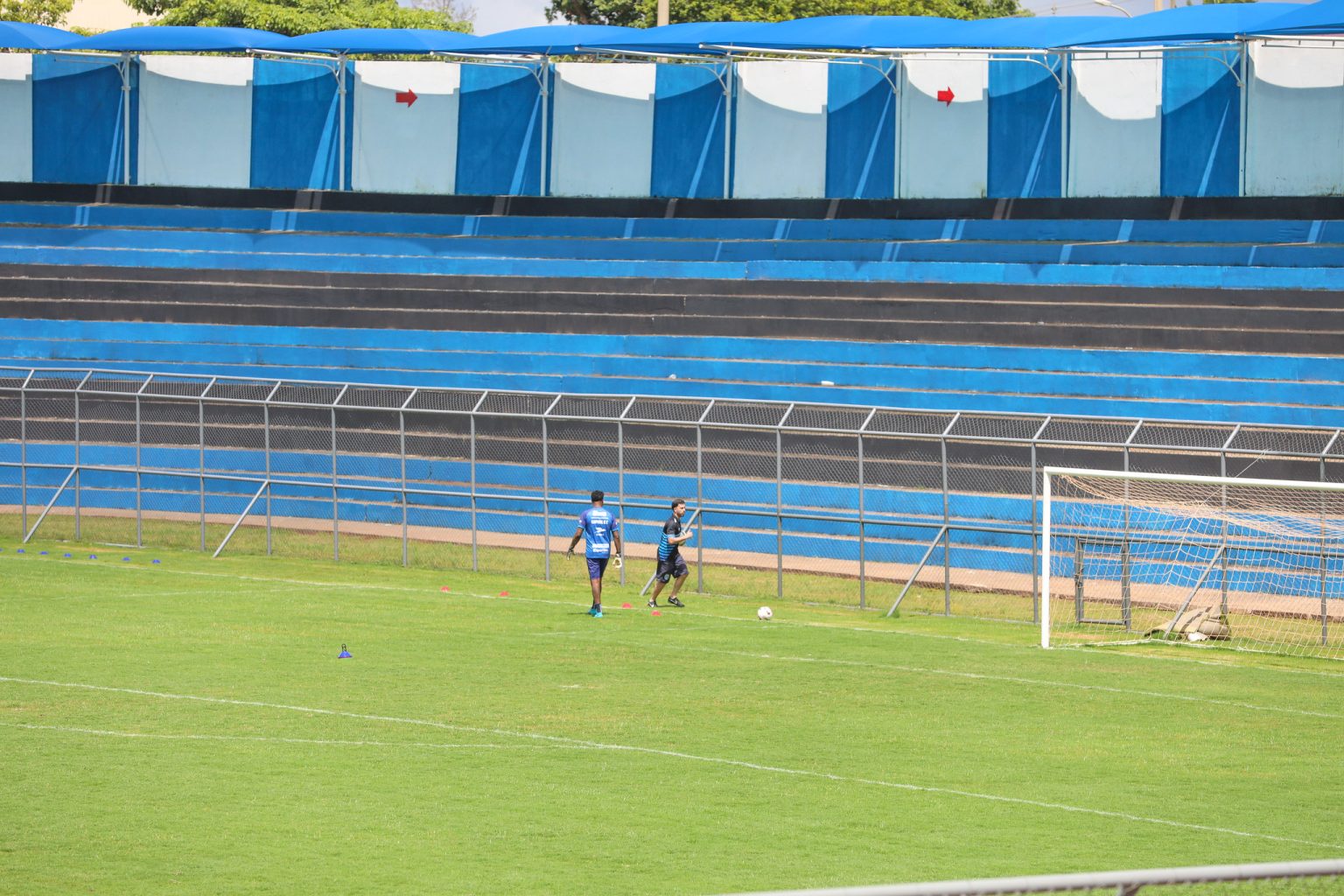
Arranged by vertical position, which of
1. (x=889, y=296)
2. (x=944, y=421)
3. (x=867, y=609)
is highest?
(x=889, y=296)

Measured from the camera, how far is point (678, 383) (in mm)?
32625

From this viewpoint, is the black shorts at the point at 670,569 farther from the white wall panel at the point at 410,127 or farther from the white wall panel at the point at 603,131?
the white wall panel at the point at 410,127

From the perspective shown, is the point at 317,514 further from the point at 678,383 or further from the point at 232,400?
the point at 678,383

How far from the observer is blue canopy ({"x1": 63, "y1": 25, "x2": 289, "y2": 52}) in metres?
39.3

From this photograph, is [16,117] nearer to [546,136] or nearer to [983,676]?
[546,136]

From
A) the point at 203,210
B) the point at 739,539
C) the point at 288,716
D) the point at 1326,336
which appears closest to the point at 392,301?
the point at 203,210

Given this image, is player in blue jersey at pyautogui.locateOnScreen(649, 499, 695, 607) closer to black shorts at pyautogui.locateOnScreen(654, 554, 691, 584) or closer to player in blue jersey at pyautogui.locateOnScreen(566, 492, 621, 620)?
black shorts at pyautogui.locateOnScreen(654, 554, 691, 584)

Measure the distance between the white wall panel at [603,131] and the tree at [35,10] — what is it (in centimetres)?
2787

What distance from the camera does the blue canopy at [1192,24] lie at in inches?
1225

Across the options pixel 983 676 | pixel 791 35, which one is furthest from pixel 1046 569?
pixel 791 35

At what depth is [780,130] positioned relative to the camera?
126ft

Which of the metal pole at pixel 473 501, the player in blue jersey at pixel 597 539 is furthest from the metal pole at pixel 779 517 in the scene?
the metal pole at pixel 473 501

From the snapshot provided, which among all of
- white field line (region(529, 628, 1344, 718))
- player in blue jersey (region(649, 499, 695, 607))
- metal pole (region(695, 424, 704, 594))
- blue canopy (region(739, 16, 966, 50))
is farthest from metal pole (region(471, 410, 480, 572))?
blue canopy (region(739, 16, 966, 50))

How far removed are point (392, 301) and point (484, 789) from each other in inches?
975
